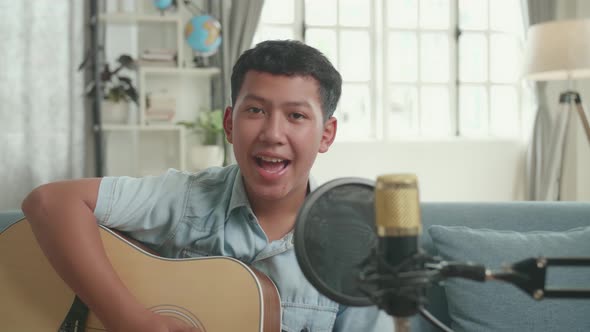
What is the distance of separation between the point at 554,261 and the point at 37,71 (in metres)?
2.93

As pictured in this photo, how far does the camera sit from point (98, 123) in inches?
149

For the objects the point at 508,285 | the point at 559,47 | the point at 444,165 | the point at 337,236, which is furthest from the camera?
the point at 444,165

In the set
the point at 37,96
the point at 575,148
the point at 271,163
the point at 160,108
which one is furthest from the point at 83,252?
the point at 575,148

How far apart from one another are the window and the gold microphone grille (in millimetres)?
4168

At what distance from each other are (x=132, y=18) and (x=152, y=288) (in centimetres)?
308

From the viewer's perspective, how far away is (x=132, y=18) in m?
3.96

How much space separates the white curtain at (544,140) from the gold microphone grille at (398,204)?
426cm

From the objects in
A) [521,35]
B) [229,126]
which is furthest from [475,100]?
[229,126]

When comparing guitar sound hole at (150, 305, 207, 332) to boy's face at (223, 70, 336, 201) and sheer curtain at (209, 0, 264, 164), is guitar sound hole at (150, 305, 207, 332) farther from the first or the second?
sheer curtain at (209, 0, 264, 164)

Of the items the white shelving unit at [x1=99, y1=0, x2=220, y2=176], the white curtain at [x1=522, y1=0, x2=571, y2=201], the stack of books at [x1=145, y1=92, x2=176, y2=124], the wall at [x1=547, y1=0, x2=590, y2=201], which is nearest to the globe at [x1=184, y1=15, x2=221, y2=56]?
the white shelving unit at [x1=99, y1=0, x2=220, y2=176]

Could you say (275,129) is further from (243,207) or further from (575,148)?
(575,148)

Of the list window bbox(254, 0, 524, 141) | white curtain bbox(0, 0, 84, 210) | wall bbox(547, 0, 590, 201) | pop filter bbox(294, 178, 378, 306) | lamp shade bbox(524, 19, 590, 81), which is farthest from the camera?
wall bbox(547, 0, 590, 201)

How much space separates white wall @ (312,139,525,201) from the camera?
15.2 feet

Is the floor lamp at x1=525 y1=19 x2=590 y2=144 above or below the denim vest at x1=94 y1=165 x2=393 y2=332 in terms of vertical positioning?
above
